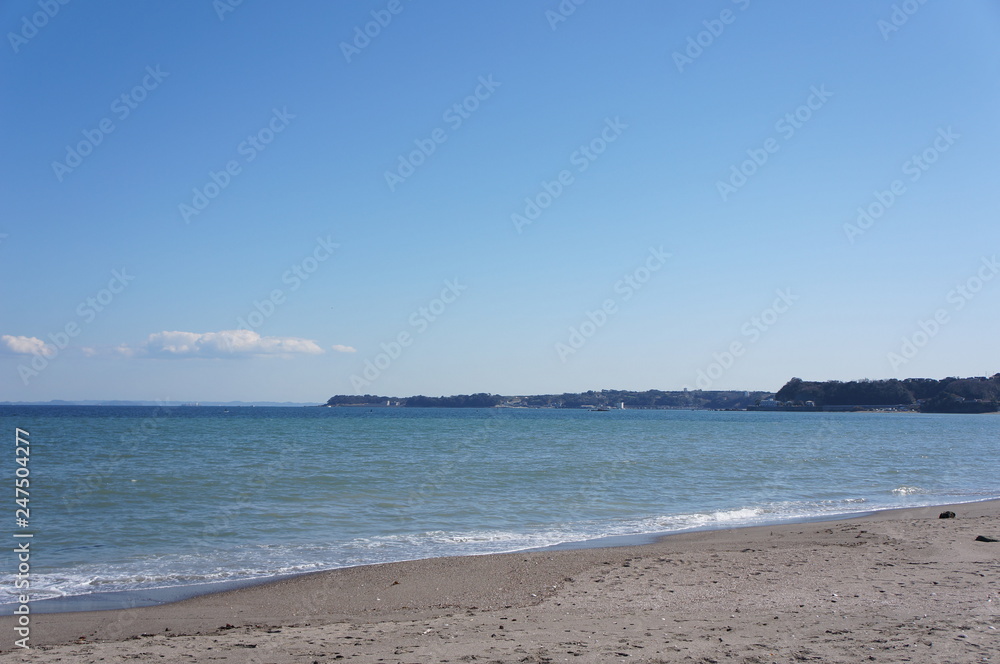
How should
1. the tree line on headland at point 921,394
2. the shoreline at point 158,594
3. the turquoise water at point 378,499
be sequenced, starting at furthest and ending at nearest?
the tree line on headland at point 921,394, the turquoise water at point 378,499, the shoreline at point 158,594

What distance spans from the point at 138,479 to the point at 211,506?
20.0 feet

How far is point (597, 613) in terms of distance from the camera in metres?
7.39

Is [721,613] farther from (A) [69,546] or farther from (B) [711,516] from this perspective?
(A) [69,546]

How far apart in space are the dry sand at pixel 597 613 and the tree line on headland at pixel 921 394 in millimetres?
142589

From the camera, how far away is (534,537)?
13.3 m

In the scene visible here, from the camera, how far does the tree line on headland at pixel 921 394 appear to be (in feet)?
424

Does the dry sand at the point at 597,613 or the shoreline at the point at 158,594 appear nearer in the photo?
the dry sand at the point at 597,613

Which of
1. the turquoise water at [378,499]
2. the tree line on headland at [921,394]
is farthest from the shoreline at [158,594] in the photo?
A: the tree line on headland at [921,394]

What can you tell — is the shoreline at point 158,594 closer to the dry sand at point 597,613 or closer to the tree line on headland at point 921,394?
the dry sand at point 597,613

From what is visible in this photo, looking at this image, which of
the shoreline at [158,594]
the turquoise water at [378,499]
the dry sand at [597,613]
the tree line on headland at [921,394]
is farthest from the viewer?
the tree line on headland at [921,394]

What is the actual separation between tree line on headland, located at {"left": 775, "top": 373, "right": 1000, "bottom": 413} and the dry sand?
143 m

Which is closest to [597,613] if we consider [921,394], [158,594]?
[158,594]

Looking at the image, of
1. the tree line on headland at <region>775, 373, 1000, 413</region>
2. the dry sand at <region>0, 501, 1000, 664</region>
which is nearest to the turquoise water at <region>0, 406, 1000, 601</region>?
the dry sand at <region>0, 501, 1000, 664</region>

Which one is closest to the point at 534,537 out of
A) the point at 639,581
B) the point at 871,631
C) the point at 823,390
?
the point at 639,581
